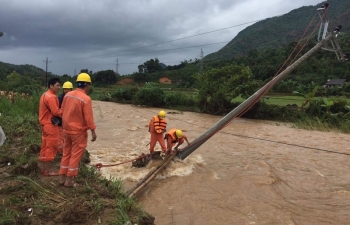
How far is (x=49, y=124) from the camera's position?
5.38m

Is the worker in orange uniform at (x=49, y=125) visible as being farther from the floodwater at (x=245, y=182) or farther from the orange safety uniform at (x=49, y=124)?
the floodwater at (x=245, y=182)

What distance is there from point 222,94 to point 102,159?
15.0 meters

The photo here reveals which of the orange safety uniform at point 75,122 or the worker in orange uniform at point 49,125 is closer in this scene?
the orange safety uniform at point 75,122

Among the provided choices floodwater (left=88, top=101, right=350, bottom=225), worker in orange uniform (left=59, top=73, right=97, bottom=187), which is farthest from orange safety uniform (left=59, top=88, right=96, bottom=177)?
floodwater (left=88, top=101, right=350, bottom=225)

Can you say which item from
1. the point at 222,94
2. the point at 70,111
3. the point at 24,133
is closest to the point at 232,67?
the point at 222,94

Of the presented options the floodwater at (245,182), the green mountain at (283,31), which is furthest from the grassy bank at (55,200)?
the green mountain at (283,31)

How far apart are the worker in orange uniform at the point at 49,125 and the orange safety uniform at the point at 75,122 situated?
811 millimetres

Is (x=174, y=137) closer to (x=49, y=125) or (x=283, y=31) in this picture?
(x=49, y=125)

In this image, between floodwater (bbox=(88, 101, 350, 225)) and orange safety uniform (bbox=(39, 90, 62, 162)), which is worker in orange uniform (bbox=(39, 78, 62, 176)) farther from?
floodwater (bbox=(88, 101, 350, 225))

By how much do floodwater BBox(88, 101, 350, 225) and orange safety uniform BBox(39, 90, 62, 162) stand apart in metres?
1.99

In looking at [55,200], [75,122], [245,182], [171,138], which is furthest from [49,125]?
[245,182]

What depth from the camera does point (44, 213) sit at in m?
3.65

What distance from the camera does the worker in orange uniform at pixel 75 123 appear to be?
4422 mm

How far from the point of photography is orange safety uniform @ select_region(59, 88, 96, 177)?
4.41 meters
